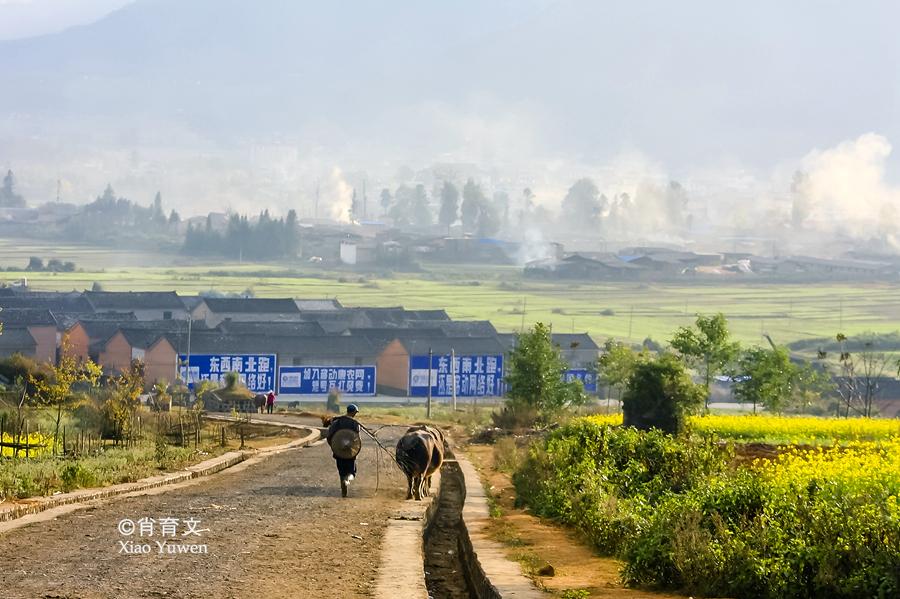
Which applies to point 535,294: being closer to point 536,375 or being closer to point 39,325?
point 39,325

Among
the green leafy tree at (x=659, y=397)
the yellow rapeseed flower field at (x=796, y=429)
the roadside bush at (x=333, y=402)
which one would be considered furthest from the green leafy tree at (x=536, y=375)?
the roadside bush at (x=333, y=402)

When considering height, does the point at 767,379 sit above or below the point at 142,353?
above

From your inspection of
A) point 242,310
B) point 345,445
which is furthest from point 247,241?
point 345,445

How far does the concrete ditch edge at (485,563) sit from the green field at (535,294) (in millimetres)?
97065

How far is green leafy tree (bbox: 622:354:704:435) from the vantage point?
101 ft

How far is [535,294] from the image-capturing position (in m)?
158

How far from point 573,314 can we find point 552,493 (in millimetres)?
118539

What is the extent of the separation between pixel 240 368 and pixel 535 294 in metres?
81.9

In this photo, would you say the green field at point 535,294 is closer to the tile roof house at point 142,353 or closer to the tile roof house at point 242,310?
the tile roof house at point 242,310

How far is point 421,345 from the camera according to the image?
89.0 metres

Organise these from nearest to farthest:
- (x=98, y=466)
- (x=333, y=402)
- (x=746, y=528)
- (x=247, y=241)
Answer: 1. (x=746, y=528)
2. (x=98, y=466)
3. (x=333, y=402)
4. (x=247, y=241)

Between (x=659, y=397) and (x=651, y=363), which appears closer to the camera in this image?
(x=659, y=397)

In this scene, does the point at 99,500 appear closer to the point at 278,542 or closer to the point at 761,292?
the point at 278,542

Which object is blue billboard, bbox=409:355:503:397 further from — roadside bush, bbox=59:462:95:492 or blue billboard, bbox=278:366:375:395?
roadside bush, bbox=59:462:95:492
